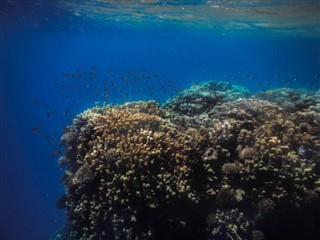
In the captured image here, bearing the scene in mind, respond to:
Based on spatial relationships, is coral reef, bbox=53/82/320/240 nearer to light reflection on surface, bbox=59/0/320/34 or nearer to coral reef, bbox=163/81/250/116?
coral reef, bbox=163/81/250/116

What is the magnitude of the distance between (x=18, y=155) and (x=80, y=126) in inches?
2982

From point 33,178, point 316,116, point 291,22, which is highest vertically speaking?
point 316,116

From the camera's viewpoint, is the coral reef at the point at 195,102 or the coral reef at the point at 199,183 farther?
the coral reef at the point at 195,102

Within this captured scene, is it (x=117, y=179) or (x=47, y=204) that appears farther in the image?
(x=47, y=204)

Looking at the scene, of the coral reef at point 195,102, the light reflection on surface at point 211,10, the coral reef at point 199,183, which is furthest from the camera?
the light reflection on surface at point 211,10

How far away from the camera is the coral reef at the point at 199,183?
22.5 feet

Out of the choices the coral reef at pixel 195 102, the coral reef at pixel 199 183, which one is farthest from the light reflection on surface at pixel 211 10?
the coral reef at pixel 199 183

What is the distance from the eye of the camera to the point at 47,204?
51.1 meters

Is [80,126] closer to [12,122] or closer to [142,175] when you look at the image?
[142,175]

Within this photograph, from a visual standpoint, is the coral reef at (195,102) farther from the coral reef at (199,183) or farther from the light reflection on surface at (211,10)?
the light reflection on surface at (211,10)

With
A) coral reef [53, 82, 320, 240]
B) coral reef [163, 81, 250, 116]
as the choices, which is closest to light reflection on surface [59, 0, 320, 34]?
coral reef [163, 81, 250, 116]

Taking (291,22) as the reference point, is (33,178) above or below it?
below

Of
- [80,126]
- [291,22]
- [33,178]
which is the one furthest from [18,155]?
[80,126]

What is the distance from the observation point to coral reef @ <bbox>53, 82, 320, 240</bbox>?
6.84 metres
